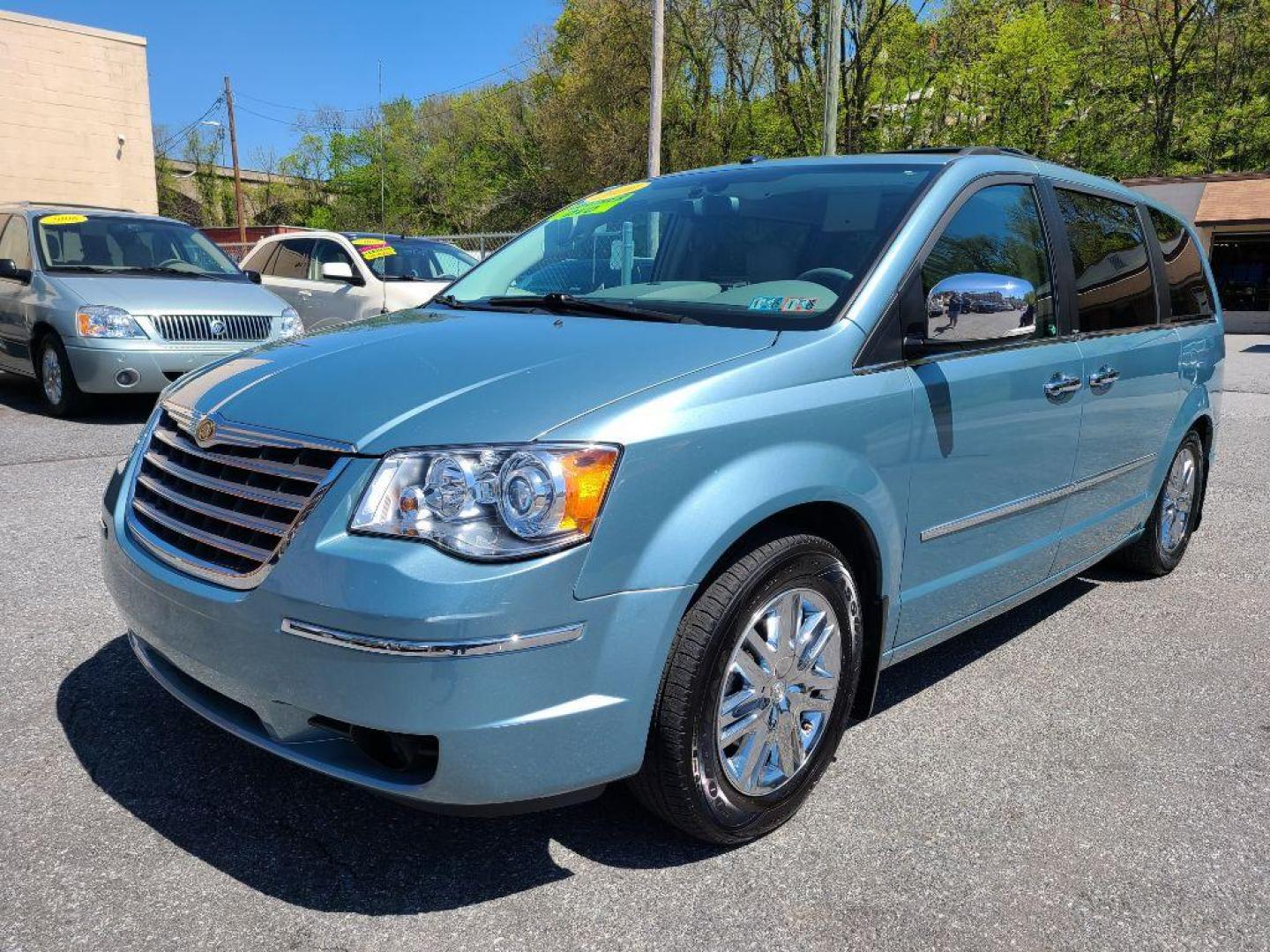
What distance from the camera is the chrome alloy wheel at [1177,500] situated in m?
4.69

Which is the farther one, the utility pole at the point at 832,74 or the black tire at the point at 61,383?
the utility pole at the point at 832,74

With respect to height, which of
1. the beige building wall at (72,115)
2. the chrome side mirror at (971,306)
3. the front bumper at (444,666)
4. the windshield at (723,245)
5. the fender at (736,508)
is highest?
the beige building wall at (72,115)

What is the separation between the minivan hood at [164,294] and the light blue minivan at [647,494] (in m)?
5.27

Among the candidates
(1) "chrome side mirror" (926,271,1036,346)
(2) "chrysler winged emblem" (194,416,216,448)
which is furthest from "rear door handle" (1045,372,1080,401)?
(2) "chrysler winged emblem" (194,416,216,448)

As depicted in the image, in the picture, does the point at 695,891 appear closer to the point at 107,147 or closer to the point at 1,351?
the point at 1,351

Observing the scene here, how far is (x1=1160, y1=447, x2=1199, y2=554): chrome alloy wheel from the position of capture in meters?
4.69

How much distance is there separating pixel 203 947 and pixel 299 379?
50.2 inches

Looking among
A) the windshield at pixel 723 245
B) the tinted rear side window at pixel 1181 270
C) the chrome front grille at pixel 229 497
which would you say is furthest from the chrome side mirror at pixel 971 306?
the tinted rear side window at pixel 1181 270

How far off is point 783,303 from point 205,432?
1.53m

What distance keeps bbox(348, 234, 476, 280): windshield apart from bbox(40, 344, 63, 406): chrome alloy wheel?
3543 mm

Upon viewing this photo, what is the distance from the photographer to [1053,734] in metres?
3.16

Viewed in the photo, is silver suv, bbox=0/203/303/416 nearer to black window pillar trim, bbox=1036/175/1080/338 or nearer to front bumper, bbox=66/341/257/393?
front bumper, bbox=66/341/257/393

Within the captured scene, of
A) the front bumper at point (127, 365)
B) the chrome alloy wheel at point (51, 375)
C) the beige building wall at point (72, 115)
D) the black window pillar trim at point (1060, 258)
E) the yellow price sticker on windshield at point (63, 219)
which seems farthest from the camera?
the beige building wall at point (72, 115)

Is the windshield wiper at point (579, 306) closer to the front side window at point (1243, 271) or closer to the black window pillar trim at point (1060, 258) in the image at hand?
→ the black window pillar trim at point (1060, 258)
